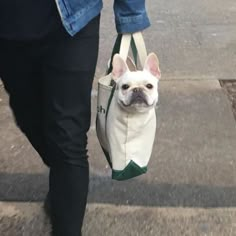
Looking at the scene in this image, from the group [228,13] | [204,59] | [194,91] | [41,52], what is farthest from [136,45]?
[228,13]

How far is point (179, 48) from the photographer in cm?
624

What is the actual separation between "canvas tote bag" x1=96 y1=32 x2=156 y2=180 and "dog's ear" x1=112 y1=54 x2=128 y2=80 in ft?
0.22

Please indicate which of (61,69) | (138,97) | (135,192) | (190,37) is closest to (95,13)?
(61,69)

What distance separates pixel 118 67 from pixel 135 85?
0.10 m

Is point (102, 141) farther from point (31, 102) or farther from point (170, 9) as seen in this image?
point (170, 9)

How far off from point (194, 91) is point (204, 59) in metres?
0.88

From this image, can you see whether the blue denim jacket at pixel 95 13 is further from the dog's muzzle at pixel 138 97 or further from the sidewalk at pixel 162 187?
the sidewalk at pixel 162 187

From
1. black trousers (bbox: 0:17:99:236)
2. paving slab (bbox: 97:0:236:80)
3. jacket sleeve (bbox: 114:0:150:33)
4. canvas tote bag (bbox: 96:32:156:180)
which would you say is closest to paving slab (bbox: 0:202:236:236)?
black trousers (bbox: 0:17:99:236)

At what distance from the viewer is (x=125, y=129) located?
2660 mm

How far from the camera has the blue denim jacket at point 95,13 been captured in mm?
2395

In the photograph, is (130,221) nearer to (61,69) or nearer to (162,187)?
(162,187)

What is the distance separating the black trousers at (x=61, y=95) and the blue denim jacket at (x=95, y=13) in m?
0.06

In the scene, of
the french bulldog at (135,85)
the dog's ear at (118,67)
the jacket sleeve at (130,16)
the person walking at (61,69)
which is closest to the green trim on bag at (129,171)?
the person walking at (61,69)

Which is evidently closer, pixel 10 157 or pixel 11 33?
pixel 11 33
